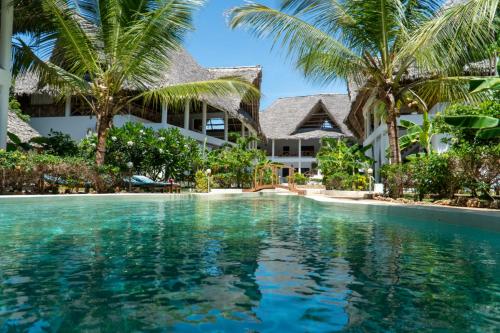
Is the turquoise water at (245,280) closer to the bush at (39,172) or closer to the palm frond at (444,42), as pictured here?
the palm frond at (444,42)

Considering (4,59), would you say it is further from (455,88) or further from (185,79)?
(455,88)

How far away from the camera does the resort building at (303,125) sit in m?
35.0

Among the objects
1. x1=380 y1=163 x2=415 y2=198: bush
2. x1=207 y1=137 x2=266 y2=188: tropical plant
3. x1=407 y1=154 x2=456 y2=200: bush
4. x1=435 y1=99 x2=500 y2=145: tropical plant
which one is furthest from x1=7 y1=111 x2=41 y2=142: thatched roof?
x1=435 y1=99 x2=500 y2=145: tropical plant

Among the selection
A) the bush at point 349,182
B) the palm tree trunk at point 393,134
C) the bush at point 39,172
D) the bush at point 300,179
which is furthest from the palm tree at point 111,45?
the bush at point 300,179

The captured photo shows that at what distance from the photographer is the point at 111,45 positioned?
1121 cm

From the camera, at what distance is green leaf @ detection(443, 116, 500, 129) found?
6.80 meters

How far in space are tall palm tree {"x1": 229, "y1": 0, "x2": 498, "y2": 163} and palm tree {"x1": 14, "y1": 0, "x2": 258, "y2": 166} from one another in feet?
8.19

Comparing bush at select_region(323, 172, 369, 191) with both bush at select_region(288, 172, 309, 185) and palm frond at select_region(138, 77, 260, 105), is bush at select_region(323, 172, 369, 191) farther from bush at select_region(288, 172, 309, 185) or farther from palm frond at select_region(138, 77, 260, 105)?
bush at select_region(288, 172, 309, 185)

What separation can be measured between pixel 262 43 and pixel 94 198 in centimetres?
537

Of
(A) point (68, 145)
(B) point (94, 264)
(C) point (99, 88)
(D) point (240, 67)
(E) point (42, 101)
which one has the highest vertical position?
(D) point (240, 67)

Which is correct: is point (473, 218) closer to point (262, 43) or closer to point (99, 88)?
point (262, 43)

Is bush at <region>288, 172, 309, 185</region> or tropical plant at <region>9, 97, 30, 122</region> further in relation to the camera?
bush at <region>288, 172, 309, 185</region>

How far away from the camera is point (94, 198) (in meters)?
10.4

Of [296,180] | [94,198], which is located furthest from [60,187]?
[296,180]
